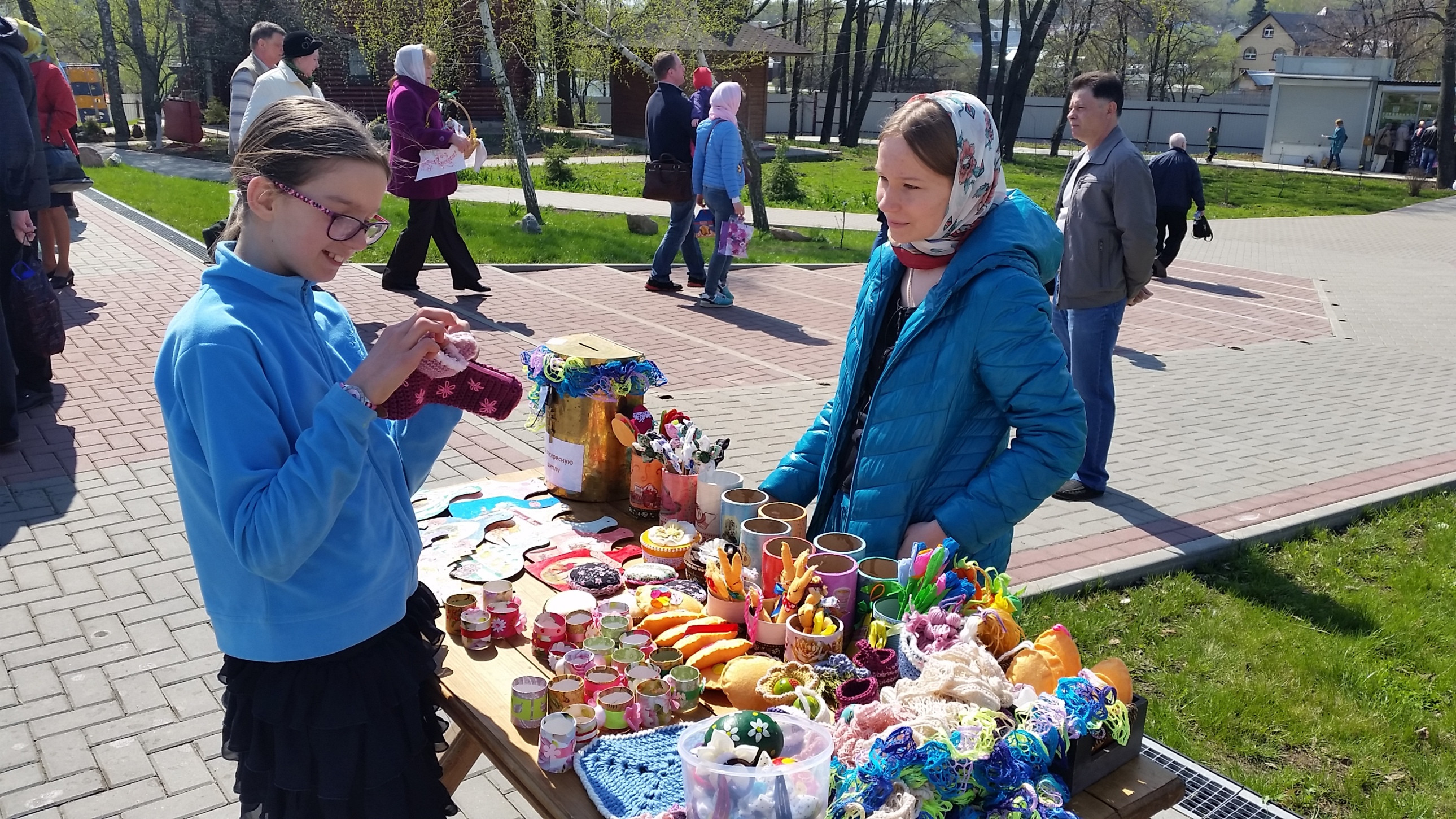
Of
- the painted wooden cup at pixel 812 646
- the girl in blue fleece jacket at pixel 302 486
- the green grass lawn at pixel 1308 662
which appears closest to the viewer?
the girl in blue fleece jacket at pixel 302 486

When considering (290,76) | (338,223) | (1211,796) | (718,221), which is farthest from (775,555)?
(718,221)

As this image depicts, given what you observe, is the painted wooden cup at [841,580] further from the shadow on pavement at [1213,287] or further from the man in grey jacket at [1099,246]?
the shadow on pavement at [1213,287]

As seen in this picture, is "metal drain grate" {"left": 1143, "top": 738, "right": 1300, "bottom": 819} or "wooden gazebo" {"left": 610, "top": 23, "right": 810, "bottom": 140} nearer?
"metal drain grate" {"left": 1143, "top": 738, "right": 1300, "bottom": 819}

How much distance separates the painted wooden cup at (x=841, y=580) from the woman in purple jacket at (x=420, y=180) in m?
7.10

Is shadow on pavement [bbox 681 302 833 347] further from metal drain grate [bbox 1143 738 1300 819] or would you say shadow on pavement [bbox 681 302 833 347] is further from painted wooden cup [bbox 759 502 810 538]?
painted wooden cup [bbox 759 502 810 538]

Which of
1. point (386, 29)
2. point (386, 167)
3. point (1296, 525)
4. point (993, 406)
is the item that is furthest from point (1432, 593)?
point (386, 29)

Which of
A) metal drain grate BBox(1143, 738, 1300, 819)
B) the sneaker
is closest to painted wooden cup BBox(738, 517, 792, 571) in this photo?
metal drain grate BBox(1143, 738, 1300, 819)

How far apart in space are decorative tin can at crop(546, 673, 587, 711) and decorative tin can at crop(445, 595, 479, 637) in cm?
41

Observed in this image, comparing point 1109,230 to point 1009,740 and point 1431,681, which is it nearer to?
point 1431,681

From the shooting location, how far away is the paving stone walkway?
3.33 metres

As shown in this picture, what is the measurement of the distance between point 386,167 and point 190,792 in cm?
219

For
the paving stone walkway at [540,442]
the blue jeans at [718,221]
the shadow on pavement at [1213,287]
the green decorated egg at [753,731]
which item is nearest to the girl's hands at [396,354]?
the green decorated egg at [753,731]

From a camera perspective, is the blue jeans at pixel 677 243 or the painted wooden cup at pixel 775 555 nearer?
the painted wooden cup at pixel 775 555

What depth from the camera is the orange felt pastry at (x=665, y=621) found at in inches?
89.0
